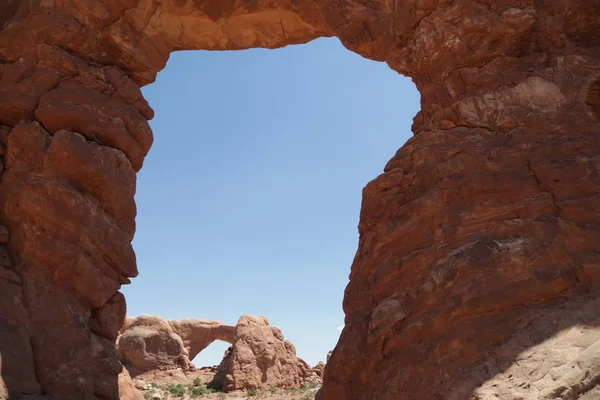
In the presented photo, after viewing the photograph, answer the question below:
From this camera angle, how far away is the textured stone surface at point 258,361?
64.3ft

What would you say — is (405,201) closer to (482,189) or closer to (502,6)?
(482,189)

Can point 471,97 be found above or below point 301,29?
below

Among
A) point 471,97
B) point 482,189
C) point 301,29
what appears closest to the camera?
point 482,189

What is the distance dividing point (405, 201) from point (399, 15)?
3541 mm

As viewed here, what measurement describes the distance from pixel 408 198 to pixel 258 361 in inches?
596

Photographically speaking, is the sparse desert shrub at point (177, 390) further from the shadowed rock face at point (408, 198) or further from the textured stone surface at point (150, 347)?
the shadowed rock face at point (408, 198)

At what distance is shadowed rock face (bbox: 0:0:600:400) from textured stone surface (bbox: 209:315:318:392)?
40.3ft

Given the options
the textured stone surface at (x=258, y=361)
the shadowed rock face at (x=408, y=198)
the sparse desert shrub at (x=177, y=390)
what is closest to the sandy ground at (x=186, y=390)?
the sparse desert shrub at (x=177, y=390)

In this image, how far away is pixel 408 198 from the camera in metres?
7.32

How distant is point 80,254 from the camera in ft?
25.2

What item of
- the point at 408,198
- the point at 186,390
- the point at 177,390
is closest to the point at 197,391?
the point at 177,390

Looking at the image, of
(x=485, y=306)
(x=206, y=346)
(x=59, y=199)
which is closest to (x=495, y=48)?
(x=485, y=306)

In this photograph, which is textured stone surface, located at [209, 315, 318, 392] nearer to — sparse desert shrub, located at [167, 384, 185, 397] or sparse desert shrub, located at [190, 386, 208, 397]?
sparse desert shrub, located at [190, 386, 208, 397]

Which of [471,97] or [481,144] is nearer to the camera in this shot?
[481,144]
